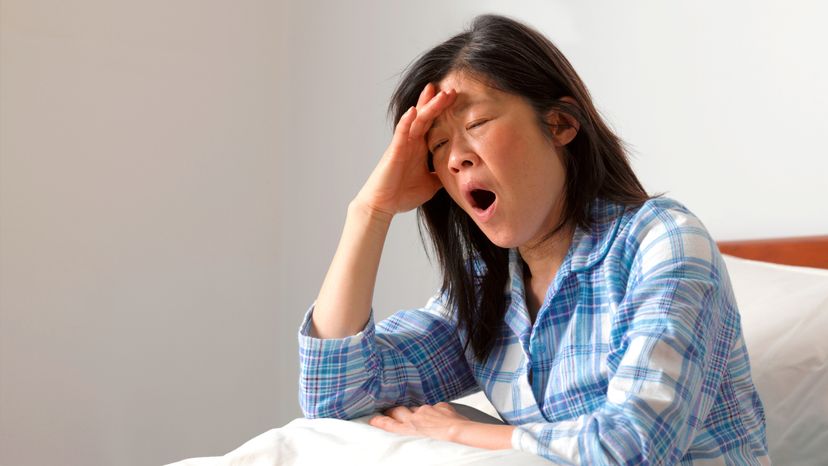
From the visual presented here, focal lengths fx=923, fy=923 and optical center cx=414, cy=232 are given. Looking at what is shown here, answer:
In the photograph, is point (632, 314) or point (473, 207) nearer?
point (632, 314)

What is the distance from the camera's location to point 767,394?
1437 millimetres

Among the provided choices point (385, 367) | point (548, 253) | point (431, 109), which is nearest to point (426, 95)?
point (431, 109)

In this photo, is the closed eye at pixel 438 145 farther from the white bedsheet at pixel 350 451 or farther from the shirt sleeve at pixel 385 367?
the white bedsheet at pixel 350 451

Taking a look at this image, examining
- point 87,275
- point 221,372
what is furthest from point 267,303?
point 87,275

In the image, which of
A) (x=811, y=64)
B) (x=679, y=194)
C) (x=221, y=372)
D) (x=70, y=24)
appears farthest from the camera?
(x=221, y=372)

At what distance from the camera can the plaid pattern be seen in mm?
979

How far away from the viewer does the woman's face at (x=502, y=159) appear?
47.8 inches

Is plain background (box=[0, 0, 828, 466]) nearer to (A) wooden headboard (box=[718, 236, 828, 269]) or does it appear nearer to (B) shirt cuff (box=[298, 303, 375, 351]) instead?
(A) wooden headboard (box=[718, 236, 828, 269])

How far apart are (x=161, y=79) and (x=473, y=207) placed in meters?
1.66

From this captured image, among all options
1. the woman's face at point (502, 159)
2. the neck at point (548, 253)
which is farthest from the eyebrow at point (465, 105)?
the neck at point (548, 253)

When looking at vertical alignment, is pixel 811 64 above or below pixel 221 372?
above

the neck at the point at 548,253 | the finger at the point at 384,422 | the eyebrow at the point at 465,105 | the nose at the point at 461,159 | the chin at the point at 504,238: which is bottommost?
the finger at the point at 384,422

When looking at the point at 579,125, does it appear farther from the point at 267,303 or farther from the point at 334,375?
the point at 267,303

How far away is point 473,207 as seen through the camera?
1.26m
